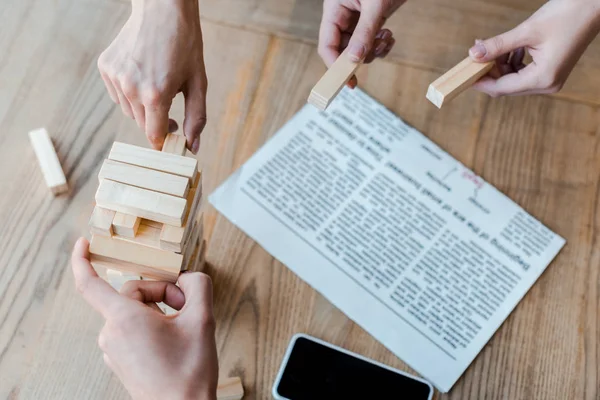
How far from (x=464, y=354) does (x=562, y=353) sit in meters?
0.12

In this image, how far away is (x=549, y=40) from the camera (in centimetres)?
73

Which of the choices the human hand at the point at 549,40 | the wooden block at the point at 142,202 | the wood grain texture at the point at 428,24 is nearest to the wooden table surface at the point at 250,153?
the wood grain texture at the point at 428,24

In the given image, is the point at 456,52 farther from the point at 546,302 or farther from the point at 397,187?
the point at 546,302

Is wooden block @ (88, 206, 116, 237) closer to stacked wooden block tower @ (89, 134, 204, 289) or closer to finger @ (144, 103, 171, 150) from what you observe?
stacked wooden block tower @ (89, 134, 204, 289)

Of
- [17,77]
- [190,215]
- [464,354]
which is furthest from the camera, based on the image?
[17,77]

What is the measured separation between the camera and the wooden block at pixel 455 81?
66cm

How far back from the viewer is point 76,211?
2.54 ft

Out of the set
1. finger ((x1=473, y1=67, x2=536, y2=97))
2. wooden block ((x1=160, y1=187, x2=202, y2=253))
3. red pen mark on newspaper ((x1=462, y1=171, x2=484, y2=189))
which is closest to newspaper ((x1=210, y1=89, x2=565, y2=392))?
red pen mark on newspaper ((x1=462, y1=171, x2=484, y2=189))

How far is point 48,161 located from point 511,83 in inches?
23.2

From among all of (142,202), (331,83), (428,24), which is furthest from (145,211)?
(428,24)

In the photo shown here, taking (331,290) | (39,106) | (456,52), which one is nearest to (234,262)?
(331,290)

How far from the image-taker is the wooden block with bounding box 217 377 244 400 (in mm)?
686

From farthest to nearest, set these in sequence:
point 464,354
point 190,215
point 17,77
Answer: point 17,77 < point 464,354 < point 190,215

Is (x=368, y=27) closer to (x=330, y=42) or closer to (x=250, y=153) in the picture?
(x=330, y=42)
